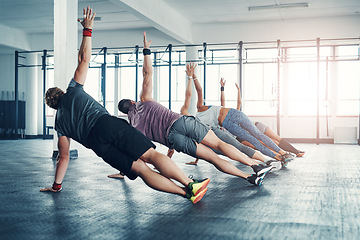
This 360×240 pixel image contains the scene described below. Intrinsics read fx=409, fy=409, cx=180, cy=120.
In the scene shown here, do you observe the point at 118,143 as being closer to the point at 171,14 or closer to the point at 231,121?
the point at 231,121

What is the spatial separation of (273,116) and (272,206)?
29.4ft

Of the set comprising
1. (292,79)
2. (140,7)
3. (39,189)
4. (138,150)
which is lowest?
(39,189)

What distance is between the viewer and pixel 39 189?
3477mm

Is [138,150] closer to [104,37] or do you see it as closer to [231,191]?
[231,191]

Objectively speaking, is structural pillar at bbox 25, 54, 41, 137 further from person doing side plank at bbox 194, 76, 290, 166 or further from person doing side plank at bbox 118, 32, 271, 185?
person doing side plank at bbox 118, 32, 271, 185

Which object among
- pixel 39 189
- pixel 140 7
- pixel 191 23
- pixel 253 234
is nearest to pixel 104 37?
pixel 191 23

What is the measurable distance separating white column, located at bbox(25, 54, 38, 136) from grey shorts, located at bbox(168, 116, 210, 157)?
10868mm

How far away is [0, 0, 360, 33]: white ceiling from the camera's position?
30.2 ft

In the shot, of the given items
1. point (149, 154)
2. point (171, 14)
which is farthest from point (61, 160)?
point (171, 14)

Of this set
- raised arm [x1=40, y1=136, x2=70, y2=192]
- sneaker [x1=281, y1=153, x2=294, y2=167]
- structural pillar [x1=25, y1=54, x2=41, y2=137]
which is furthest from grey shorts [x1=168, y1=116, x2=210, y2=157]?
structural pillar [x1=25, y1=54, x2=41, y2=137]

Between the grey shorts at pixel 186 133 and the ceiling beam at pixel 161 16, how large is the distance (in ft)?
15.4

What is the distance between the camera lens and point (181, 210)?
264 centimetres

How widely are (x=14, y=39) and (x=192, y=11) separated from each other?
555 cm

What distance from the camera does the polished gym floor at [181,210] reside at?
210cm
